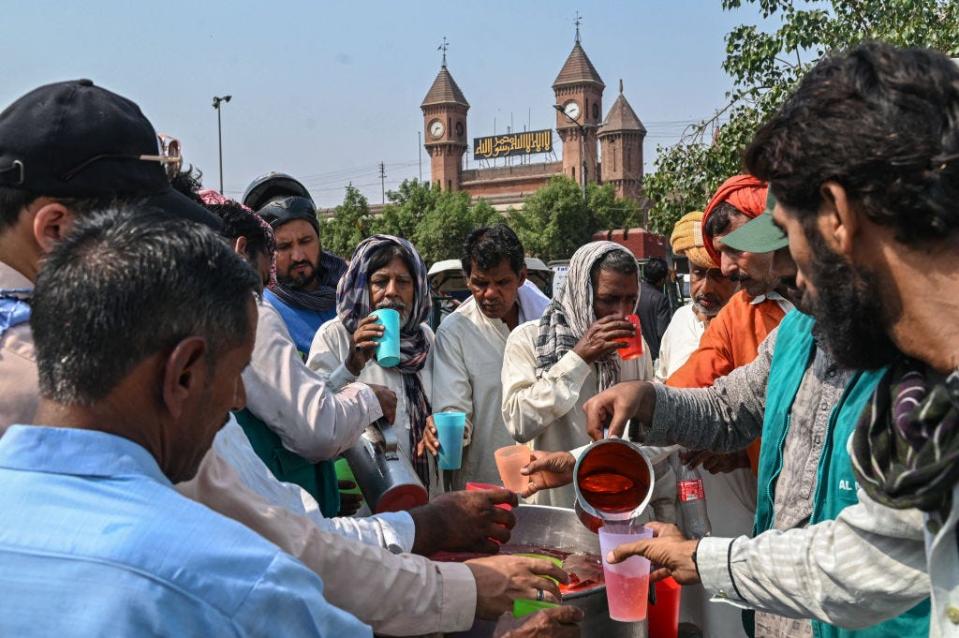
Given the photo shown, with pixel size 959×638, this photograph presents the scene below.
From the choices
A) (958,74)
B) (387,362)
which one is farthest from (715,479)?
(958,74)

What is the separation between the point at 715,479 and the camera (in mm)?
3424

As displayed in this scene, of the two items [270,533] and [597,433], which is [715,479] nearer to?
[597,433]

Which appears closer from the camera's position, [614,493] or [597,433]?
[614,493]

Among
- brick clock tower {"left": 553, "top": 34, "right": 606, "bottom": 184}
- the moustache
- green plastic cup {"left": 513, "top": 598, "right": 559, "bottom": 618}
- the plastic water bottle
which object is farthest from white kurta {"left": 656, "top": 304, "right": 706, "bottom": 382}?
brick clock tower {"left": 553, "top": 34, "right": 606, "bottom": 184}

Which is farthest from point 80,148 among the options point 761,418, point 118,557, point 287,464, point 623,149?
point 623,149

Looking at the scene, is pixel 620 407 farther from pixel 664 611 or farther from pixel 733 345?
pixel 733 345

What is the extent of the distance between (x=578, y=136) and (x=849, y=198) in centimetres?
9103

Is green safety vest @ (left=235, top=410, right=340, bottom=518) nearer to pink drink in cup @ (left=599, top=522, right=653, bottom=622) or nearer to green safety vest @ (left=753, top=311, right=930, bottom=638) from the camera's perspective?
pink drink in cup @ (left=599, top=522, right=653, bottom=622)

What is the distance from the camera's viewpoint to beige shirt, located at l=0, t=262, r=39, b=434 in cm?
139

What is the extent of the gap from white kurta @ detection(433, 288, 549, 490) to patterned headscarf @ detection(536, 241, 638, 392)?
0.41 m

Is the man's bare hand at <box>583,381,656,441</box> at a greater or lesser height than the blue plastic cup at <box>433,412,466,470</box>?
greater

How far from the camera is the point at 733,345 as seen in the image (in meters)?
3.24

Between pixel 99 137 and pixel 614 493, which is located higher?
pixel 99 137

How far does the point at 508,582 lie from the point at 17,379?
42.2 inches
